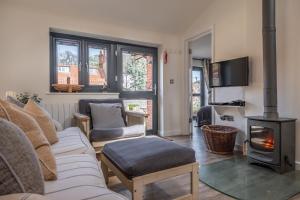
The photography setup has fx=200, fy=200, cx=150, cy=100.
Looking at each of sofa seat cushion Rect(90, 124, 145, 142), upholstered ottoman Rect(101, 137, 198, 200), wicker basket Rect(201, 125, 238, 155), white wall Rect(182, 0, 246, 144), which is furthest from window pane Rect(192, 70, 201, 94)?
upholstered ottoman Rect(101, 137, 198, 200)

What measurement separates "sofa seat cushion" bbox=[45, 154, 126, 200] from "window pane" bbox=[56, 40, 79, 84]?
8.17 ft

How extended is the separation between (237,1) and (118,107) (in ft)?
8.30

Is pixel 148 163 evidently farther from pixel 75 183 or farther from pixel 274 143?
pixel 274 143

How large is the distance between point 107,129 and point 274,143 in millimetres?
2006

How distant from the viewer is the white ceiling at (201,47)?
16.6 ft

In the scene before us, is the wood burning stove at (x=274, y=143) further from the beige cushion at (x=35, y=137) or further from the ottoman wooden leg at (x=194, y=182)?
the beige cushion at (x=35, y=137)

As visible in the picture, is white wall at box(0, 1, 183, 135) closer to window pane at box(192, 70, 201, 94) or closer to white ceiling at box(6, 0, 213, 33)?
white ceiling at box(6, 0, 213, 33)

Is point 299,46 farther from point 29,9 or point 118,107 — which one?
point 29,9

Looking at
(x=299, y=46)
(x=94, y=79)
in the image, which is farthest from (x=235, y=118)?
(x=94, y=79)

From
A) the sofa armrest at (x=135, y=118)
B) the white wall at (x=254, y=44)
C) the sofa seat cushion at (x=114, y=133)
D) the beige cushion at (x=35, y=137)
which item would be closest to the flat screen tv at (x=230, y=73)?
the white wall at (x=254, y=44)

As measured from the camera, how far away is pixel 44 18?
3.15m

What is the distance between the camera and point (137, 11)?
3584 millimetres

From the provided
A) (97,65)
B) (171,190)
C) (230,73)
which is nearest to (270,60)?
(230,73)

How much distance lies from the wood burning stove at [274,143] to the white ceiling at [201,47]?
2.95 meters
